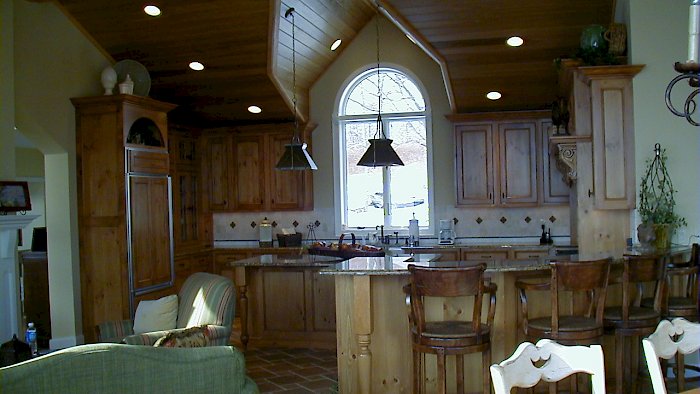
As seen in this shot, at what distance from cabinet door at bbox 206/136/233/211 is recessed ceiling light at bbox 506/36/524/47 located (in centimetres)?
407

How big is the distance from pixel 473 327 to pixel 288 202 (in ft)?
17.0

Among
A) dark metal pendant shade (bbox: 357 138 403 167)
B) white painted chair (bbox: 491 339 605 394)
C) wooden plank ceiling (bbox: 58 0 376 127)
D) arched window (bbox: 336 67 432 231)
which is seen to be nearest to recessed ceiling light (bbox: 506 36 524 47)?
dark metal pendant shade (bbox: 357 138 403 167)

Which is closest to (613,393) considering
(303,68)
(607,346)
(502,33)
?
(607,346)

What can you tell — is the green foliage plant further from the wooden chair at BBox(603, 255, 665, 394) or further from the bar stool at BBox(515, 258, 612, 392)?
the bar stool at BBox(515, 258, 612, 392)

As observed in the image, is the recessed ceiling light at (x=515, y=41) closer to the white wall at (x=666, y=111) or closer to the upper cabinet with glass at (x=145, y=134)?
the white wall at (x=666, y=111)

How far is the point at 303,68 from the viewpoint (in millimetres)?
8469

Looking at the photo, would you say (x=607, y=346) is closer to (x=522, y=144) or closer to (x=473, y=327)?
(x=473, y=327)

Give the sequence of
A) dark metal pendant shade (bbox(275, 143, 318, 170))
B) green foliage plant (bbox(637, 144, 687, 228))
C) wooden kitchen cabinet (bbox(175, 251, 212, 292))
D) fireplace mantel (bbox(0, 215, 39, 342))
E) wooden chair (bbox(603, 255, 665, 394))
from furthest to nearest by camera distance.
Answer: wooden kitchen cabinet (bbox(175, 251, 212, 292)), dark metal pendant shade (bbox(275, 143, 318, 170)), fireplace mantel (bbox(0, 215, 39, 342)), green foliage plant (bbox(637, 144, 687, 228)), wooden chair (bbox(603, 255, 665, 394))

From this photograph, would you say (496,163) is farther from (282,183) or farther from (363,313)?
(363,313)

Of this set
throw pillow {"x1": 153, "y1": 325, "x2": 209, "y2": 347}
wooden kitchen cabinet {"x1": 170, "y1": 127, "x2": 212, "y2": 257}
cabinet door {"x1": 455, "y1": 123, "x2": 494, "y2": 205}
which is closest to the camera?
throw pillow {"x1": 153, "y1": 325, "x2": 209, "y2": 347}

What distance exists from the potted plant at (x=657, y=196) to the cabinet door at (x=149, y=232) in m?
4.76

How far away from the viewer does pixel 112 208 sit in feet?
21.8

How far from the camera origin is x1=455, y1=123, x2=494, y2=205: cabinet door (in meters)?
8.04

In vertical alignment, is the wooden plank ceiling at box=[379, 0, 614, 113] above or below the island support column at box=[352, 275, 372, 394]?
above
